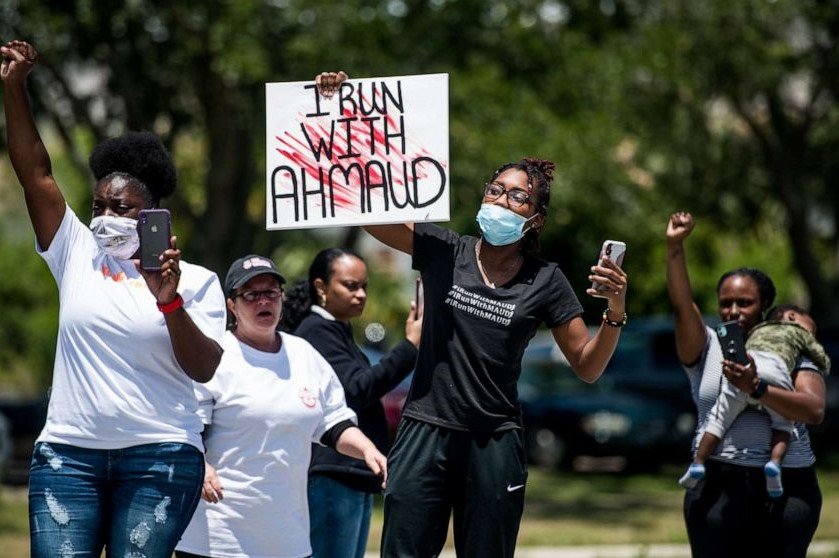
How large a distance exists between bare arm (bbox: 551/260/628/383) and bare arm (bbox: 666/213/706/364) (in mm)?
1045

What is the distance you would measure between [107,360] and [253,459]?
96 cm

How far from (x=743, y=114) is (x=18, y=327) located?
23147 millimetres

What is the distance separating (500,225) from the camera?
4691 millimetres

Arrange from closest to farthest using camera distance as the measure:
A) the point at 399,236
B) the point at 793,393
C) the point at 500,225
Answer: the point at 500,225, the point at 399,236, the point at 793,393

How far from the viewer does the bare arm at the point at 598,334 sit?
179 inches

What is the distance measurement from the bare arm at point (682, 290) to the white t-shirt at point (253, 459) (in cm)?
163

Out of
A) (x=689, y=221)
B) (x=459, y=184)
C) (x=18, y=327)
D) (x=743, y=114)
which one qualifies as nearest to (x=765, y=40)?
(x=743, y=114)

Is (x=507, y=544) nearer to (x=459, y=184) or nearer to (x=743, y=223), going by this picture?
(x=459, y=184)

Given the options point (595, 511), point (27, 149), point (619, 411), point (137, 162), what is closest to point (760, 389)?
point (137, 162)

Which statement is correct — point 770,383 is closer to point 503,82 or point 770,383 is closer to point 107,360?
point 107,360

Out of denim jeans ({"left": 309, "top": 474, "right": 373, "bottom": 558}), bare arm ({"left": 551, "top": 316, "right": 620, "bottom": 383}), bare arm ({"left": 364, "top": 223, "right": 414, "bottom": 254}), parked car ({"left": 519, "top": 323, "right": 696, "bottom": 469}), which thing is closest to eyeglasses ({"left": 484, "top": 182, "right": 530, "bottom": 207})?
bare arm ({"left": 364, "top": 223, "right": 414, "bottom": 254})

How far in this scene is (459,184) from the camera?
15133 millimetres

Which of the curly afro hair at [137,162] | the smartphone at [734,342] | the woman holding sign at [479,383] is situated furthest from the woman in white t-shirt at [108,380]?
the smartphone at [734,342]

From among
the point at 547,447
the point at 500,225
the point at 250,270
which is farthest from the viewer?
the point at 547,447
